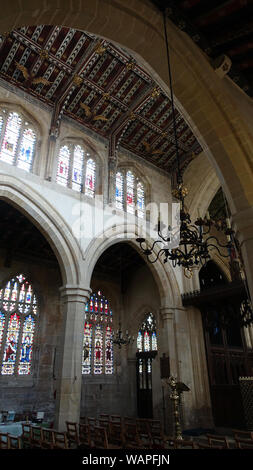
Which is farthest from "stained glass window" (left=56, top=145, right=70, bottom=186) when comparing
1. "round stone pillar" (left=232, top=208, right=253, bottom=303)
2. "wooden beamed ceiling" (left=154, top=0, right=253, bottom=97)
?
"round stone pillar" (left=232, top=208, right=253, bottom=303)

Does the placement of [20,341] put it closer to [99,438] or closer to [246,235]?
[99,438]

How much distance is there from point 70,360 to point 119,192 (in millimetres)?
6493

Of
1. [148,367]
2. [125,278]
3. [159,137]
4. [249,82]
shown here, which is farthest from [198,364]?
[249,82]

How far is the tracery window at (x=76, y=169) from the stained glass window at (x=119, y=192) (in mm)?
1131

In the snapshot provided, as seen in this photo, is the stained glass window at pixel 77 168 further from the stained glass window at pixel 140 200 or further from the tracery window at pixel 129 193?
the stained glass window at pixel 140 200

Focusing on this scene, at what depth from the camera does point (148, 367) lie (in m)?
→ 14.0

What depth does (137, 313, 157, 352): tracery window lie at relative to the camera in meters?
14.4

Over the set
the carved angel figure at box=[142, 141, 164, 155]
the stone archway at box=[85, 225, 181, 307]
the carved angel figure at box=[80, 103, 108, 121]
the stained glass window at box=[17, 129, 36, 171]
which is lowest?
the stone archway at box=[85, 225, 181, 307]

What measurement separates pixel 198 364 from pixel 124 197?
6871 millimetres

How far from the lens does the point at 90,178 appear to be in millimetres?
11430

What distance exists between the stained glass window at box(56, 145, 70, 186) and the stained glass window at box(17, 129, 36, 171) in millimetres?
994

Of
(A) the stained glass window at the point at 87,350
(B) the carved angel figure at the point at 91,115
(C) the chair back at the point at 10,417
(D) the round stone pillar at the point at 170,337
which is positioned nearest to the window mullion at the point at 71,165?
(B) the carved angel figure at the point at 91,115

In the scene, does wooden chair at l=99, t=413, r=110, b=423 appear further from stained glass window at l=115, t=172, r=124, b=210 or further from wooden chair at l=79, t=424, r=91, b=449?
stained glass window at l=115, t=172, r=124, b=210
